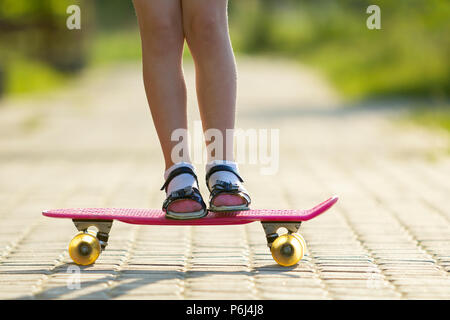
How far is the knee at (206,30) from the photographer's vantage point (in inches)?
140

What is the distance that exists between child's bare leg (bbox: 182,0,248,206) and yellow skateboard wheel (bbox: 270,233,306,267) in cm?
28

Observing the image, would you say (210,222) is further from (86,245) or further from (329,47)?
(329,47)

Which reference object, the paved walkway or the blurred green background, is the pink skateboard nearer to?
the paved walkway

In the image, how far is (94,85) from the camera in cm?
1950

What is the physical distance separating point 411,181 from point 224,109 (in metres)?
2.82

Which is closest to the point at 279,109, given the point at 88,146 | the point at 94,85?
the point at 88,146

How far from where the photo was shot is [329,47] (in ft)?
100

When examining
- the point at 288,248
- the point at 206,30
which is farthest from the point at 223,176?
the point at 206,30

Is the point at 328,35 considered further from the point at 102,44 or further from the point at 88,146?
the point at 88,146

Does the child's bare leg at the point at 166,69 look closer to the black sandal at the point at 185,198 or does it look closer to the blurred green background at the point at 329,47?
the black sandal at the point at 185,198

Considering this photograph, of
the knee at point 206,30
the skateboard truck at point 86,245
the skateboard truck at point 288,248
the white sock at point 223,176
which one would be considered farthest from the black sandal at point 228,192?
the knee at point 206,30

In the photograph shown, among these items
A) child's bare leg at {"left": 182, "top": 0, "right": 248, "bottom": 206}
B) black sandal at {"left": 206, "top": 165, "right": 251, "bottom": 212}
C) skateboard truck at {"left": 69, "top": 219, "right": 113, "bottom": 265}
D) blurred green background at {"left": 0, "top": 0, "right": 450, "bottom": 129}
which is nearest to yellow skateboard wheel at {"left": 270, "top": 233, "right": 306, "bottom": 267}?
black sandal at {"left": 206, "top": 165, "right": 251, "bottom": 212}

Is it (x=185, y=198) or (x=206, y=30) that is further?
(x=206, y=30)

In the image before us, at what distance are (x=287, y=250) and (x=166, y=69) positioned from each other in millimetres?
815
